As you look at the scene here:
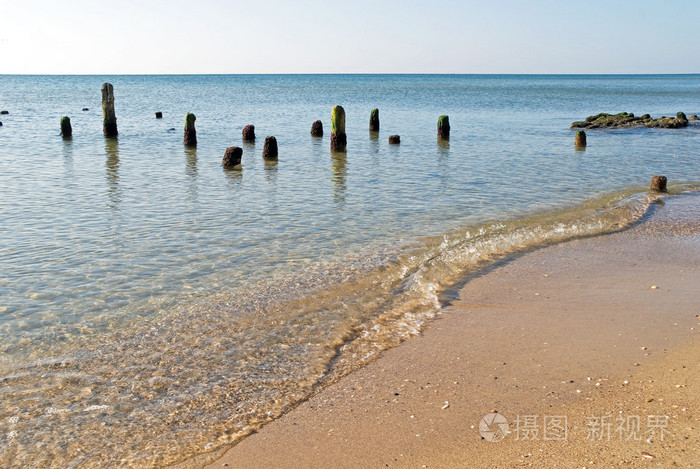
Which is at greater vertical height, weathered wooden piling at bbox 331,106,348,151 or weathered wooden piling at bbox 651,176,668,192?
weathered wooden piling at bbox 331,106,348,151

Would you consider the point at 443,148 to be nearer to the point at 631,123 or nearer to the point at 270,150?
the point at 270,150

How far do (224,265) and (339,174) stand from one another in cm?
1008

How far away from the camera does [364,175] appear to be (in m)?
19.2

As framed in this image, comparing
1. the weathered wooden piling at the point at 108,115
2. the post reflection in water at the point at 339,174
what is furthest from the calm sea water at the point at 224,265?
the weathered wooden piling at the point at 108,115

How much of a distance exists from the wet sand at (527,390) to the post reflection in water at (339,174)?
24.9ft

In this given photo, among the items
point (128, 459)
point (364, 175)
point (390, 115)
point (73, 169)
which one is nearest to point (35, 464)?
point (128, 459)

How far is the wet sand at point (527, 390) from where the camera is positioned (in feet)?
15.1

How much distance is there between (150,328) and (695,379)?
18.7 ft

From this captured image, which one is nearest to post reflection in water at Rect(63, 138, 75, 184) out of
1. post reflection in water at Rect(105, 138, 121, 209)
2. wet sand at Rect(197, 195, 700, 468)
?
post reflection in water at Rect(105, 138, 121, 209)

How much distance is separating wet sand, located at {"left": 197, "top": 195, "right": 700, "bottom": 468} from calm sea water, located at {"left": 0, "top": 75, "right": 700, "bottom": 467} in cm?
52

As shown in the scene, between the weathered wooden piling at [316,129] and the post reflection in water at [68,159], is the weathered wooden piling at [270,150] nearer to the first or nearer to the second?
the post reflection in water at [68,159]

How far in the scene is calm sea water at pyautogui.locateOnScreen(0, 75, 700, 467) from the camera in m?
5.54

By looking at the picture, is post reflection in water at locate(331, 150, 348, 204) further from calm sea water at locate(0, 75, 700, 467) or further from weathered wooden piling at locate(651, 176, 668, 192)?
weathered wooden piling at locate(651, 176, 668, 192)

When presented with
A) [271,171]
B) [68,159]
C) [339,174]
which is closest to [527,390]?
[339,174]
